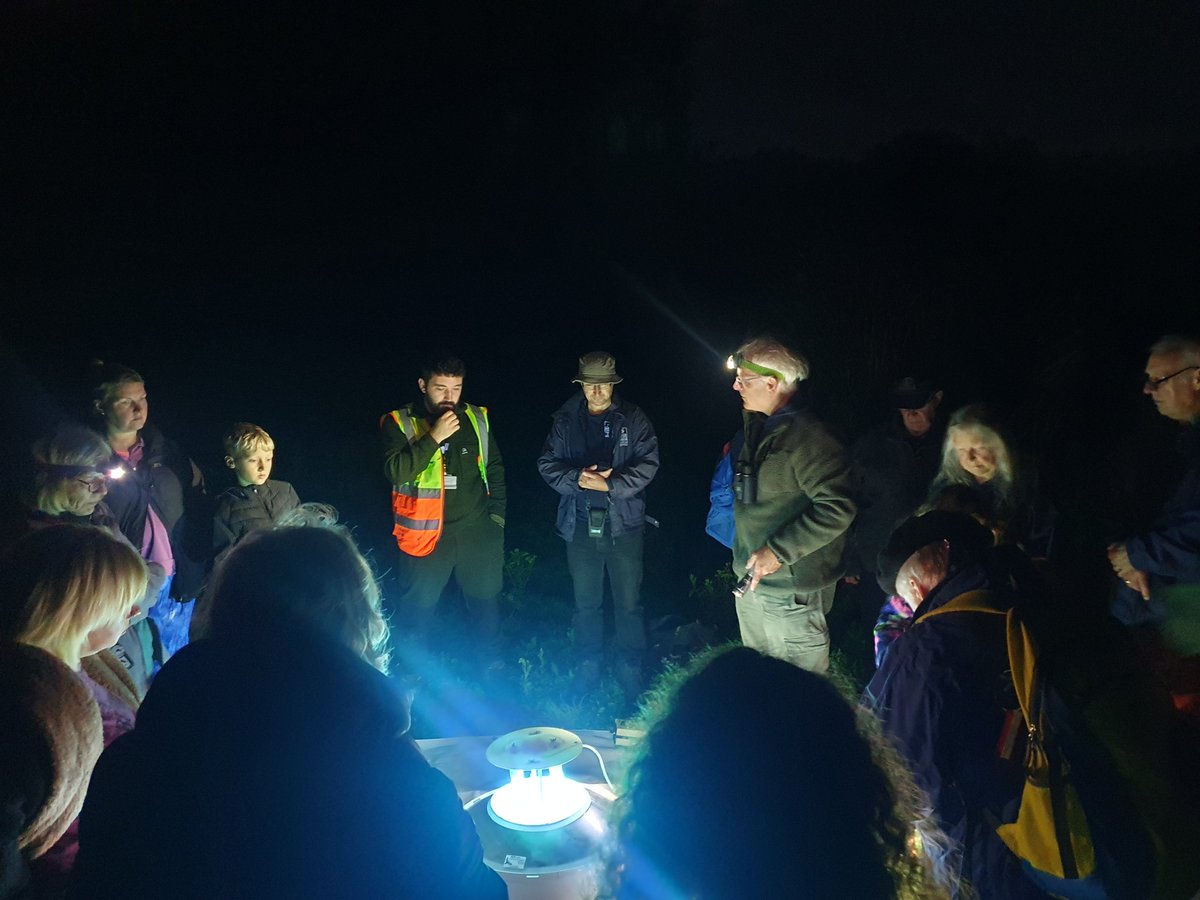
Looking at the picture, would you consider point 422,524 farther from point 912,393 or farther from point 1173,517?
point 1173,517

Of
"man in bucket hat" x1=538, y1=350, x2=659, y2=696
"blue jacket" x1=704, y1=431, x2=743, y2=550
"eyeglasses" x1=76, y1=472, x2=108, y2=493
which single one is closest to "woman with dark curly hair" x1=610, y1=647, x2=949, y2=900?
"eyeglasses" x1=76, y1=472, x2=108, y2=493

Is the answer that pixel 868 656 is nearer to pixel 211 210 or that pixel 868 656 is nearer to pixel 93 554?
pixel 93 554

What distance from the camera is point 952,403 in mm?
7969

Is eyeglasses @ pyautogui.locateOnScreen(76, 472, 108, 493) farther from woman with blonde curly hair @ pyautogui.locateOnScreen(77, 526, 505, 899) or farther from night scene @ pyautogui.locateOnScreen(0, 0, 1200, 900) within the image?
woman with blonde curly hair @ pyautogui.locateOnScreen(77, 526, 505, 899)

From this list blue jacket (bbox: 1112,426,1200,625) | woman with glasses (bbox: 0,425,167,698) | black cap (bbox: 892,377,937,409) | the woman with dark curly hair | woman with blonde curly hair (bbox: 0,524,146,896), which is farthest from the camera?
black cap (bbox: 892,377,937,409)

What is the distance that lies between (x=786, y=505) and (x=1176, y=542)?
5.43 feet

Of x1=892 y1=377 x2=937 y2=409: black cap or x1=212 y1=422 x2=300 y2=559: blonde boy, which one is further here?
x1=892 y1=377 x2=937 y2=409: black cap

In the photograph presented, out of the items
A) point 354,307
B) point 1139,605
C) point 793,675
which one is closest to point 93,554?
point 793,675

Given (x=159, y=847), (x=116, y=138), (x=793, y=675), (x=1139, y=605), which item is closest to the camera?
(x=793, y=675)

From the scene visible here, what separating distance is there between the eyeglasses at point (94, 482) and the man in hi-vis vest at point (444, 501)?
1.69 m

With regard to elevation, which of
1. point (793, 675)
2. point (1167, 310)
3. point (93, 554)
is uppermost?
point (793, 675)

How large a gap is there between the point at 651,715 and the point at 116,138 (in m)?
11.2

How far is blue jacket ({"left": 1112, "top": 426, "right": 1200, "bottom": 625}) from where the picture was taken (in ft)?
10.4

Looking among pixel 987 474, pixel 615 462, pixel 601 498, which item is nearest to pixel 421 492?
pixel 601 498
